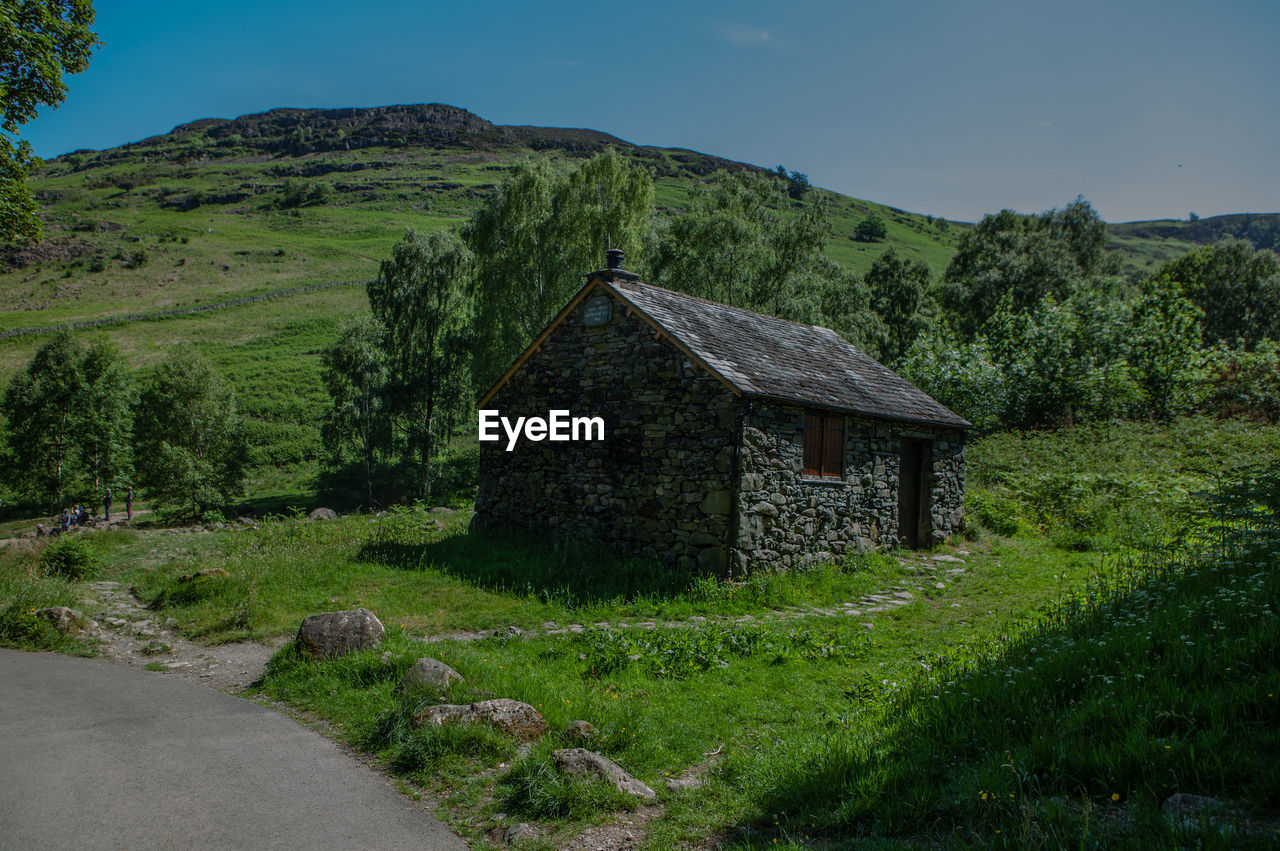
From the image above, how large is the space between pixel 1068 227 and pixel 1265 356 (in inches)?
999

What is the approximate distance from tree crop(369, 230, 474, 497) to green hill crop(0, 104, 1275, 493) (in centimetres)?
893

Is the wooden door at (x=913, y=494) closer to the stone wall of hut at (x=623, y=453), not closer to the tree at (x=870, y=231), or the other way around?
the stone wall of hut at (x=623, y=453)

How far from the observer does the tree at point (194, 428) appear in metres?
27.5

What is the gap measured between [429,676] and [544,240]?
23.9 meters

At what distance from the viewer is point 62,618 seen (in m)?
9.52

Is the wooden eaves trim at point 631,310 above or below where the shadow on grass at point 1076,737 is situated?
above

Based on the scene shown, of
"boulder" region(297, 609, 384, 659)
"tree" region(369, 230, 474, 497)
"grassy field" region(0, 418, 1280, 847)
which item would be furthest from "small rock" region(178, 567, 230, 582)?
"tree" region(369, 230, 474, 497)

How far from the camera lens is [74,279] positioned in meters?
65.7

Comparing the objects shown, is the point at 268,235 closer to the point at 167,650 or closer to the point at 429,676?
the point at 167,650

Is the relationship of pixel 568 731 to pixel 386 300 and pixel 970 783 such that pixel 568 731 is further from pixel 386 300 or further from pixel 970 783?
pixel 386 300

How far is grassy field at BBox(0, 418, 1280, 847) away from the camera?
393 cm

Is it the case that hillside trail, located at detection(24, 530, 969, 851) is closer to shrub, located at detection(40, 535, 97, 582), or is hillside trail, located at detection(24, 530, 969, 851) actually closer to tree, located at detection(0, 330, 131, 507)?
shrub, located at detection(40, 535, 97, 582)

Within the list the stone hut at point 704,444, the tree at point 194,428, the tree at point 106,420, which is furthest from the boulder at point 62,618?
the tree at point 106,420

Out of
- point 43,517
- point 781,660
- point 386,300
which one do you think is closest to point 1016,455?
point 781,660
